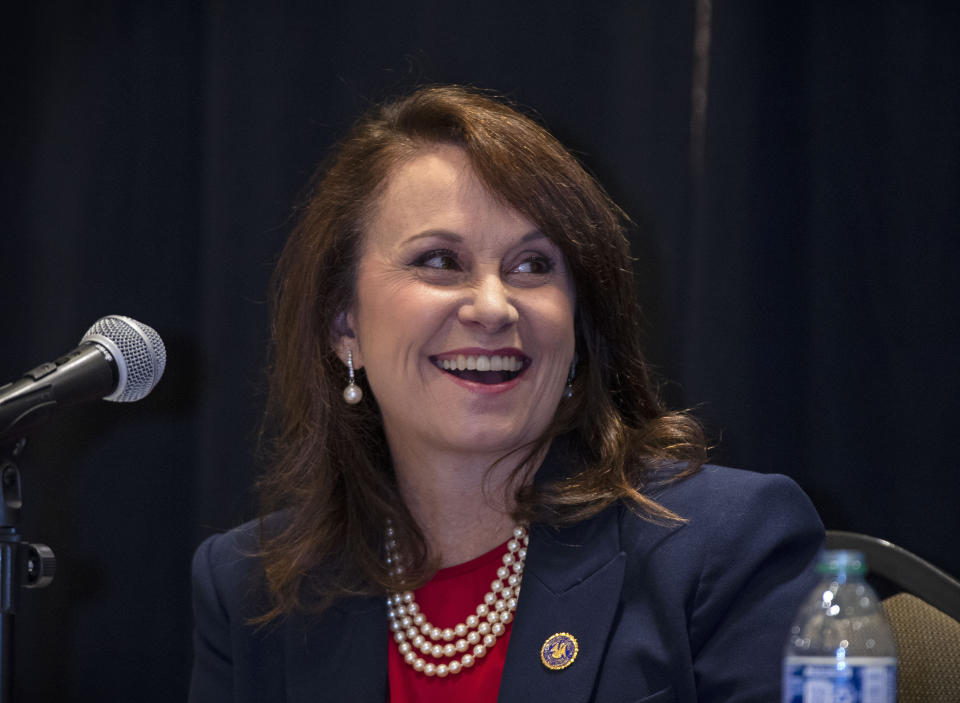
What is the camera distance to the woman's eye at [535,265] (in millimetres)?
1875

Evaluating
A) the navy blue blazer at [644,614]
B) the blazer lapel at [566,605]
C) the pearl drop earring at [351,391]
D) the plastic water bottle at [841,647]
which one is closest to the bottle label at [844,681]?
→ the plastic water bottle at [841,647]

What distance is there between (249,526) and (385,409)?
1.27 feet

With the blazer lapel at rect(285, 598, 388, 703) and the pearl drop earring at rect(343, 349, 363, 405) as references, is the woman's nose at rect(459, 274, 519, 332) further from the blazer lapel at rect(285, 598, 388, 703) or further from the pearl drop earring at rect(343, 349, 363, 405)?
the blazer lapel at rect(285, 598, 388, 703)

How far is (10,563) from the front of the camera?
151 cm

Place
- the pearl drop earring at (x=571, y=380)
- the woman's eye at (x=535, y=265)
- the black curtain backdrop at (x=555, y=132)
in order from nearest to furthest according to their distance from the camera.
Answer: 1. the woman's eye at (x=535, y=265)
2. the pearl drop earring at (x=571, y=380)
3. the black curtain backdrop at (x=555, y=132)

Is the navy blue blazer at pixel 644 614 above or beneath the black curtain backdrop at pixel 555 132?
beneath

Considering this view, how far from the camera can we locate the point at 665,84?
250cm

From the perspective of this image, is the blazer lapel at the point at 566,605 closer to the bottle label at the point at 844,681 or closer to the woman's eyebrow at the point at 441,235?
the woman's eyebrow at the point at 441,235

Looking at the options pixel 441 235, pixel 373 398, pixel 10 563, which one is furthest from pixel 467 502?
pixel 10 563

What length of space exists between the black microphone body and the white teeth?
526mm

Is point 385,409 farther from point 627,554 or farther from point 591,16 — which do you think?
point 591,16

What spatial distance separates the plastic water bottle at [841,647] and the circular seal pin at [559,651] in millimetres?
632

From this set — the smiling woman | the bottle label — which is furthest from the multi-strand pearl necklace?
the bottle label

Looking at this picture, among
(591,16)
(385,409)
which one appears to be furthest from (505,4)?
(385,409)
